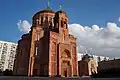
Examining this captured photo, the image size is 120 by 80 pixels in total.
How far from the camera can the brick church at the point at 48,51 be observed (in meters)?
36.1

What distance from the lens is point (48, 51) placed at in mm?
36281

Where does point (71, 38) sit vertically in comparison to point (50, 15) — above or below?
below

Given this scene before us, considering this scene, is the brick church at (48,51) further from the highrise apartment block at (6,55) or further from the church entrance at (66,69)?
the highrise apartment block at (6,55)

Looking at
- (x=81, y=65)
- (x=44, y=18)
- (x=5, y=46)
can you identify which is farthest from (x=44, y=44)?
(x=5, y=46)

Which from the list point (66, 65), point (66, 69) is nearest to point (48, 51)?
point (66, 65)

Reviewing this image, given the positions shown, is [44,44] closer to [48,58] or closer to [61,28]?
[48,58]

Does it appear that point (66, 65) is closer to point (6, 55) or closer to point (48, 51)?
point (48, 51)

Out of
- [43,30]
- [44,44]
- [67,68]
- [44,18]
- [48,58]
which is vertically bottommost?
[67,68]

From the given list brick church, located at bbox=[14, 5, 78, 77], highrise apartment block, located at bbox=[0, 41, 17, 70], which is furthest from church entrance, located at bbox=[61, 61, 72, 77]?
highrise apartment block, located at bbox=[0, 41, 17, 70]

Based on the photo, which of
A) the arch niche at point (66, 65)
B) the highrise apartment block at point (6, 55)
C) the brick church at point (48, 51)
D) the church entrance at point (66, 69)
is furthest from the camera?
the highrise apartment block at point (6, 55)

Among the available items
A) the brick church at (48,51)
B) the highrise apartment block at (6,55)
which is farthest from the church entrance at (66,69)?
the highrise apartment block at (6,55)

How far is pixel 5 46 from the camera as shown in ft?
281

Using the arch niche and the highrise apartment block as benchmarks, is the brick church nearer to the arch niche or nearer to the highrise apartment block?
the arch niche

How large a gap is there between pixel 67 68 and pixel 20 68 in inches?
464
